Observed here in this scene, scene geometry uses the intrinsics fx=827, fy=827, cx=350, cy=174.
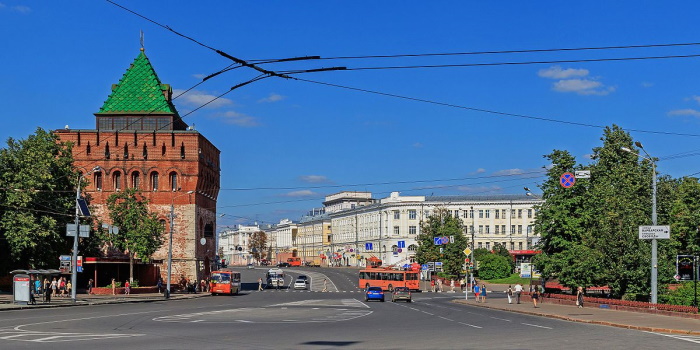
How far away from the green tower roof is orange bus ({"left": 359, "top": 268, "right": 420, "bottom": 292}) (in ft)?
98.0

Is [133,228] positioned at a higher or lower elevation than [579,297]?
higher

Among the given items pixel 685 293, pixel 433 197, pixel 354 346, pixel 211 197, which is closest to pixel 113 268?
pixel 211 197

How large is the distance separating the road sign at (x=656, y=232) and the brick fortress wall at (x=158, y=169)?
55487 millimetres

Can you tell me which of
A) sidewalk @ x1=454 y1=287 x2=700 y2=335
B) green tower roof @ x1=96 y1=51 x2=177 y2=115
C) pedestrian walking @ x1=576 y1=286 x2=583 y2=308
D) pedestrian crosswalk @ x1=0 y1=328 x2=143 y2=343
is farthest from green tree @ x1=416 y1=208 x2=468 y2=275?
pedestrian crosswalk @ x1=0 y1=328 x2=143 y2=343

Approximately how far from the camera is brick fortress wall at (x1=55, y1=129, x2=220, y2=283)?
286 feet

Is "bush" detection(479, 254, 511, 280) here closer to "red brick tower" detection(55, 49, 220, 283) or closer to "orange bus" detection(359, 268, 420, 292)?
"orange bus" detection(359, 268, 420, 292)

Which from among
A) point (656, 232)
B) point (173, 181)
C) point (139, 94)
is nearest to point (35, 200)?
point (173, 181)

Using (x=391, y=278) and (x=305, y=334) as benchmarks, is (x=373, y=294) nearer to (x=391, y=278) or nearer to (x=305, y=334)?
(x=391, y=278)

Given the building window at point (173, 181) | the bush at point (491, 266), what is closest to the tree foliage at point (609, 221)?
the bush at point (491, 266)

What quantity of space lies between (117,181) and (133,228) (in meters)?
14.0

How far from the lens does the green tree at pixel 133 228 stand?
74.0 m

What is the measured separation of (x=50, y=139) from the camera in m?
73.6

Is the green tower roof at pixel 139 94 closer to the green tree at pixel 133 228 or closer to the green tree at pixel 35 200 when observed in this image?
the green tree at pixel 133 228

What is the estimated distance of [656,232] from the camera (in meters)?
40.5
